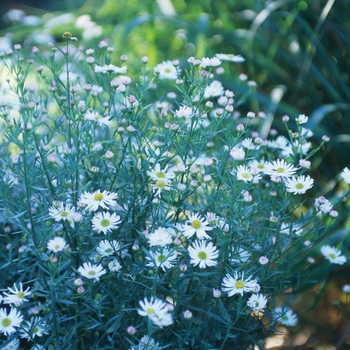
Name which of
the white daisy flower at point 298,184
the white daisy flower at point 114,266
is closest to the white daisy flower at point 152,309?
the white daisy flower at point 114,266

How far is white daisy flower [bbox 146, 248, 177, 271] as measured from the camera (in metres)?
→ 0.90

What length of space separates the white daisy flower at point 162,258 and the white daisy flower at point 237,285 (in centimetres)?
10

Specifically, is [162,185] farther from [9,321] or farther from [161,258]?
[9,321]

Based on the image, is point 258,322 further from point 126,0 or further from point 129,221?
point 126,0

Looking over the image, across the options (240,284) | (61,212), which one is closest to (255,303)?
(240,284)

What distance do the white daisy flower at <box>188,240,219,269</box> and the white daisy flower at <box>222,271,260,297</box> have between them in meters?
0.05

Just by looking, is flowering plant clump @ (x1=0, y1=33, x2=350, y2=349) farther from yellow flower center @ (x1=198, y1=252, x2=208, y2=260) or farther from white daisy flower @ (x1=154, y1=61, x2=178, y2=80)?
white daisy flower @ (x1=154, y1=61, x2=178, y2=80)

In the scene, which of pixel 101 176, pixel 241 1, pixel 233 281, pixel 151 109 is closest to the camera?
pixel 233 281

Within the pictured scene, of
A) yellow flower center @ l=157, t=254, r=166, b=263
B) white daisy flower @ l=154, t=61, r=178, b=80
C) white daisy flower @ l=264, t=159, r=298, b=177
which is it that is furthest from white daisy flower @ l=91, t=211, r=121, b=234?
Result: white daisy flower @ l=154, t=61, r=178, b=80

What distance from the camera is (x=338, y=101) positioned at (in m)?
1.85

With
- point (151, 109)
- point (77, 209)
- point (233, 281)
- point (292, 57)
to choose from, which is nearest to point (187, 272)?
point (233, 281)

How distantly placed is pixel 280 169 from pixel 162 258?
0.31 metres

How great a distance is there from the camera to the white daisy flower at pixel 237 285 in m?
0.96

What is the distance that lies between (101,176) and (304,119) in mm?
413
